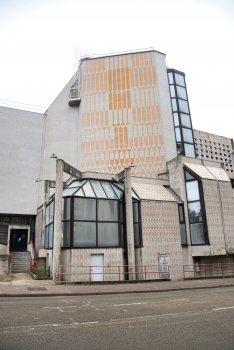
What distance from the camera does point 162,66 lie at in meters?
34.8

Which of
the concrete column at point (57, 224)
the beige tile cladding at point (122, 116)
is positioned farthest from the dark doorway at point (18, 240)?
the concrete column at point (57, 224)

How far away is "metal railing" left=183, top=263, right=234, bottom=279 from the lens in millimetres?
22094

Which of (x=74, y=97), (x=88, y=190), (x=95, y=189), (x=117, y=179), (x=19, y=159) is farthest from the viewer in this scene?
(x=74, y=97)

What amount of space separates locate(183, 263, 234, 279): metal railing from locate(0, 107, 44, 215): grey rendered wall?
19036mm

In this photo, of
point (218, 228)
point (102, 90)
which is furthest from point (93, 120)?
point (218, 228)

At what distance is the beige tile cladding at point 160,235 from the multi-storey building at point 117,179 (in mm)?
79

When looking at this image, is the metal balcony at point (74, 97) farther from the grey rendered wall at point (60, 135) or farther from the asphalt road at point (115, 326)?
the asphalt road at point (115, 326)

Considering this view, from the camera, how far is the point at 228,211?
77.1 feet

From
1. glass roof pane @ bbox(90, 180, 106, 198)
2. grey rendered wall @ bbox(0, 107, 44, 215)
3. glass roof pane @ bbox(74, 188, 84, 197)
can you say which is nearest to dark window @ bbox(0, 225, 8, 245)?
grey rendered wall @ bbox(0, 107, 44, 215)

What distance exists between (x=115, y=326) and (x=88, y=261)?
40.1 feet

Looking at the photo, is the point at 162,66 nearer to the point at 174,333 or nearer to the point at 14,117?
the point at 14,117

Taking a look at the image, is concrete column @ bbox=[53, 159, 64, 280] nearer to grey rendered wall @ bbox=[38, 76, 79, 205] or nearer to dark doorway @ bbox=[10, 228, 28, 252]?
grey rendered wall @ bbox=[38, 76, 79, 205]

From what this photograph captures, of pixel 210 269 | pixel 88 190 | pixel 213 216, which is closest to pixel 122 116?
pixel 88 190

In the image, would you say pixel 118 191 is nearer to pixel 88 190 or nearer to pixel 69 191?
pixel 88 190
